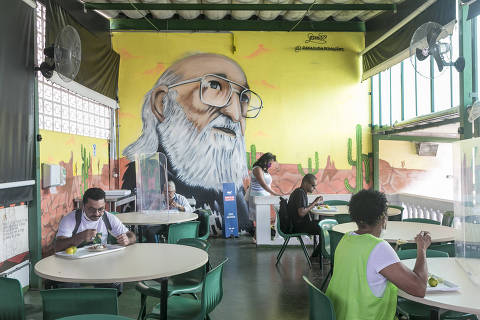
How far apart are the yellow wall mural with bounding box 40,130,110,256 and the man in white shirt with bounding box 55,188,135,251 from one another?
6.41 feet

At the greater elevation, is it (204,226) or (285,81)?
(285,81)

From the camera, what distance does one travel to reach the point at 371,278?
Answer: 2.24 m

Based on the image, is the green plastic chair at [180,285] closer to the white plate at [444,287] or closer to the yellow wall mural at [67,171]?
the white plate at [444,287]

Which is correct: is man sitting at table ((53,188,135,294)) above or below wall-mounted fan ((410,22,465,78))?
below

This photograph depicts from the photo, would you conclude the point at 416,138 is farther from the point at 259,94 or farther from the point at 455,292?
the point at 455,292

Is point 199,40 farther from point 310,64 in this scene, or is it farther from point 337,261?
point 337,261

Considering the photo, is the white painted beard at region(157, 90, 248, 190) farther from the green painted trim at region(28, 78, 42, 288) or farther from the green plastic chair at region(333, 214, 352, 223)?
the green painted trim at region(28, 78, 42, 288)

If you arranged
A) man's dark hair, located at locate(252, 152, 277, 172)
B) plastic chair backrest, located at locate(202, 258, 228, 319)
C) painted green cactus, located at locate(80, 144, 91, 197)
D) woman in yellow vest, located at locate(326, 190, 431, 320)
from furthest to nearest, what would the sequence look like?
man's dark hair, located at locate(252, 152, 277, 172) → painted green cactus, located at locate(80, 144, 91, 197) → plastic chair backrest, located at locate(202, 258, 228, 319) → woman in yellow vest, located at locate(326, 190, 431, 320)

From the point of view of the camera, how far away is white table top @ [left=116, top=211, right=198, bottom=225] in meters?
5.04

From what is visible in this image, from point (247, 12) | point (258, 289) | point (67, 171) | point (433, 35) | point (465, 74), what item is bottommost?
point (258, 289)

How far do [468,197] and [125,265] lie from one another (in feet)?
7.12

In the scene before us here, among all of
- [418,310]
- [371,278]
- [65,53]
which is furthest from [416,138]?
[371,278]

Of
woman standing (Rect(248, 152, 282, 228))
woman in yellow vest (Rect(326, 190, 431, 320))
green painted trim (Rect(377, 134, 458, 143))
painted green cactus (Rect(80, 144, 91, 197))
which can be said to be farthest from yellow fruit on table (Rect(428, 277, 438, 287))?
painted green cactus (Rect(80, 144, 91, 197))

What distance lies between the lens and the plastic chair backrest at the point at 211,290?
2.73 m
